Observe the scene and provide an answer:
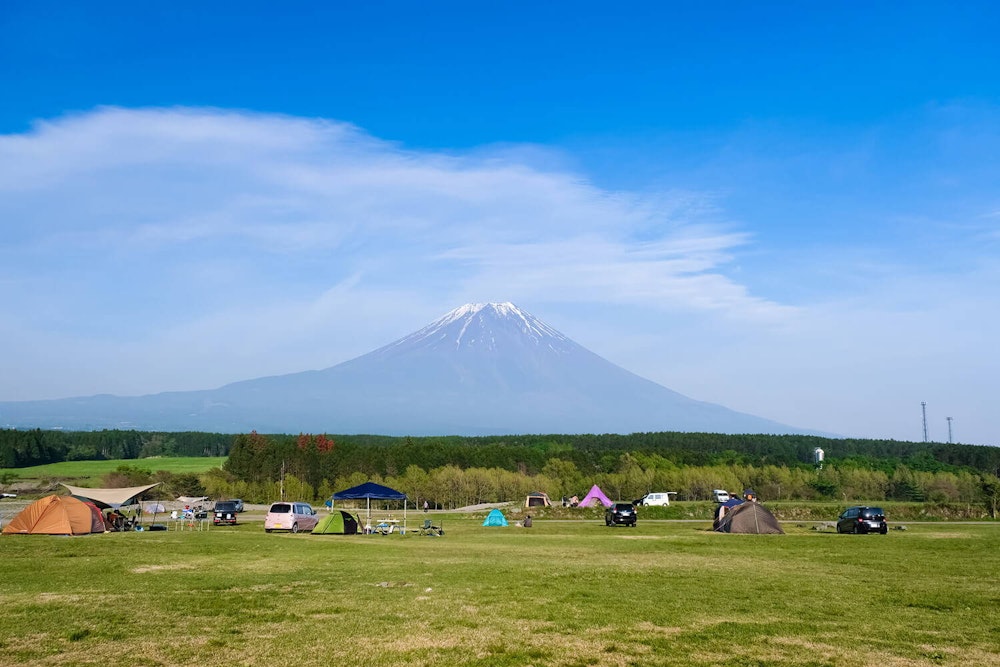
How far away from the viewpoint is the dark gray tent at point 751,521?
3466cm

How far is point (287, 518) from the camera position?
3800cm

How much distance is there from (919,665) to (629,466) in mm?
88388

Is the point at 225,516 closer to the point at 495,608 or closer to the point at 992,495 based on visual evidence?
the point at 495,608

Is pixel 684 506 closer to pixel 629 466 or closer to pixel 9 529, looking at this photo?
pixel 629 466

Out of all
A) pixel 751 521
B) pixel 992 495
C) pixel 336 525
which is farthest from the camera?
pixel 992 495

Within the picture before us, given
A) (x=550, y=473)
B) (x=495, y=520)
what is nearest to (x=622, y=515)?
(x=495, y=520)

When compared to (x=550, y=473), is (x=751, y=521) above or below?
above

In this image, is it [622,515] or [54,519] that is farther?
[622,515]

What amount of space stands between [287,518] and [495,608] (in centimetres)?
2690

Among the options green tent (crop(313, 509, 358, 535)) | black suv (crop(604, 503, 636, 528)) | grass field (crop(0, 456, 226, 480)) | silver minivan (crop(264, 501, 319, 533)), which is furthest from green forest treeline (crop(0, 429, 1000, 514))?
green tent (crop(313, 509, 358, 535))

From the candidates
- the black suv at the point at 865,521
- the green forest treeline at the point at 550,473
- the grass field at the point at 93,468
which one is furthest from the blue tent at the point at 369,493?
the grass field at the point at 93,468

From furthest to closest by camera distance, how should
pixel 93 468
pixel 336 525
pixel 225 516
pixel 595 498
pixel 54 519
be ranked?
1. pixel 93 468
2. pixel 595 498
3. pixel 225 516
4. pixel 336 525
5. pixel 54 519

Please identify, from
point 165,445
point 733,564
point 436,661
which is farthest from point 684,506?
point 165,445

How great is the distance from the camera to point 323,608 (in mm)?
13375
